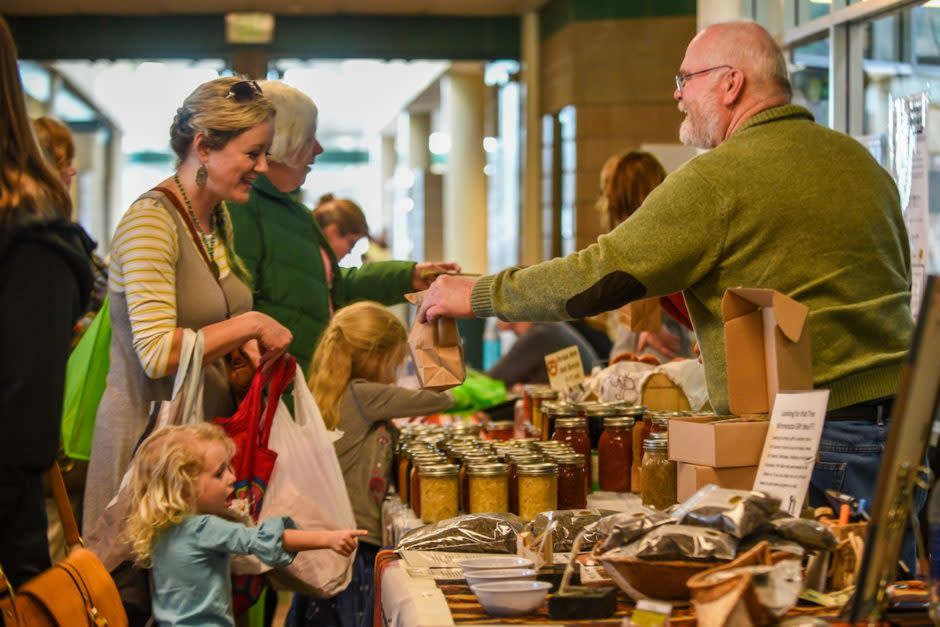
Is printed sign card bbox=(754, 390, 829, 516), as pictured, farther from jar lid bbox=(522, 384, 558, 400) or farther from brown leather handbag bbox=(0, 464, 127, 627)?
jar lid bbox=(522, 384, 558, 400)

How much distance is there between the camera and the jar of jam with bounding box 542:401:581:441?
3107 mm

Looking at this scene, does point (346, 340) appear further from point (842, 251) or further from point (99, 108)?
point (99, 108)

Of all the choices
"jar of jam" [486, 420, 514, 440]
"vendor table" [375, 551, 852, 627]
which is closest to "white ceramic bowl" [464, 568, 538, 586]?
"vendor table" [375, 551, 852, 627]

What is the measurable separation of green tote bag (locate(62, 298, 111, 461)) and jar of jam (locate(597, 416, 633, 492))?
4.13ft

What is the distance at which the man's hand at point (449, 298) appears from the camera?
230 cm

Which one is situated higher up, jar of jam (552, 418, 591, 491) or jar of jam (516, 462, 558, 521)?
jar of jam (552, 418, 591, 491)

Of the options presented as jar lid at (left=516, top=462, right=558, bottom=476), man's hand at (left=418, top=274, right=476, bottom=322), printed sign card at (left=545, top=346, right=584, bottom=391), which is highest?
man's hand at (left=418, top=274, right=476, bottom=322)

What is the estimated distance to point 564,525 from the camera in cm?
219

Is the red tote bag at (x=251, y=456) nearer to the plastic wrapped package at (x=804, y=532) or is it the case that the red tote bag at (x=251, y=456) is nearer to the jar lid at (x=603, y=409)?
the jar lid at (x=603, y=409)

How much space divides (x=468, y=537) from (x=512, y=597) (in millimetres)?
552

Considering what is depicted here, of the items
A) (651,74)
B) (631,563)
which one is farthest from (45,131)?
(651,74)

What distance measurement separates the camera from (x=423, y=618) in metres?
1.66

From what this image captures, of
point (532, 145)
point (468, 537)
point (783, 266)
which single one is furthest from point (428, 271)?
point (532, 145)

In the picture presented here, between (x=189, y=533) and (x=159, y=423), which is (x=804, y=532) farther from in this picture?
(x=159, y=423)
